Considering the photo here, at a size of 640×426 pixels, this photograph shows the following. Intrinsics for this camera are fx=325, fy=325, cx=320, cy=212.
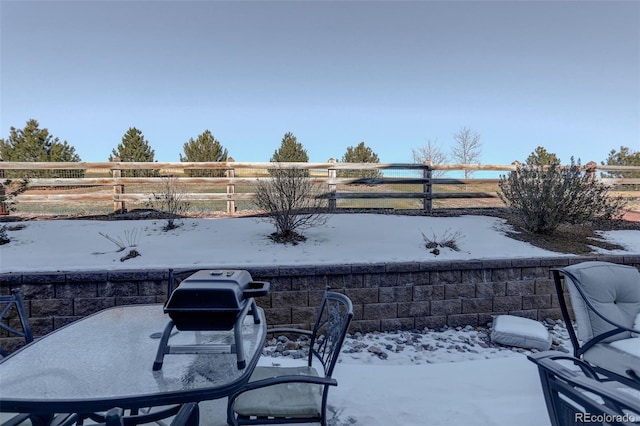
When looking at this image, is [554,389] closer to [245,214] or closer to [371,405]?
[371,405]

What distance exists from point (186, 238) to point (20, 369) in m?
3.33

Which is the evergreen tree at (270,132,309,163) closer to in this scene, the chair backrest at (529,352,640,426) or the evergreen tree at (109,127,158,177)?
the evergreen tree at (109,127,158,177)

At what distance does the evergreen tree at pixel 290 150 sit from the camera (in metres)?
12.6

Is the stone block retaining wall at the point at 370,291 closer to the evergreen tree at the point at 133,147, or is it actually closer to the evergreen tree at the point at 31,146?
the evergreen tree at the point at 133,147

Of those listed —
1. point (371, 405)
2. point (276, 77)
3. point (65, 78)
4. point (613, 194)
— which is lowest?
point (371, 405)

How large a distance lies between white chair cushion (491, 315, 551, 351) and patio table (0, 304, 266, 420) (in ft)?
8.50

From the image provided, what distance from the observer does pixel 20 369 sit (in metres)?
1.20

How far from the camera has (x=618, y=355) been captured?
6.84 feet

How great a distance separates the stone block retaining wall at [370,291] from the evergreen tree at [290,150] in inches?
380

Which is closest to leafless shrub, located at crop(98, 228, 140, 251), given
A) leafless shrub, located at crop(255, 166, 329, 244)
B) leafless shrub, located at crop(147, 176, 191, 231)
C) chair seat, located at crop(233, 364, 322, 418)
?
leafless shrub, located at crop(147, 176, 191, 231)

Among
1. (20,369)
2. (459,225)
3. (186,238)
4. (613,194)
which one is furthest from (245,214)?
(613,194)

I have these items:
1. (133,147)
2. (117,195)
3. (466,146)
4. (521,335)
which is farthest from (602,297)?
(466,146)

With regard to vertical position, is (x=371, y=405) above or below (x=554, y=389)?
below

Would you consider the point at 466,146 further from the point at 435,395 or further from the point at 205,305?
the point at 205,305
